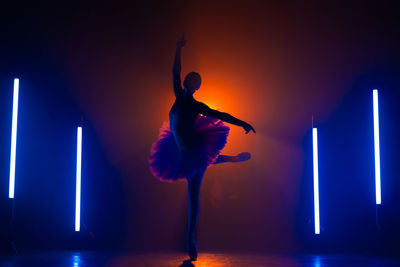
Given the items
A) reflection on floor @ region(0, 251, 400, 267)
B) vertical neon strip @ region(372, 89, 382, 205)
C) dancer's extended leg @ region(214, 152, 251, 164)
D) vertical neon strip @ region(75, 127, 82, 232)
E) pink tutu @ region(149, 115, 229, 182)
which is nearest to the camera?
reflection on floor @ region(0, 251, 400, 267)

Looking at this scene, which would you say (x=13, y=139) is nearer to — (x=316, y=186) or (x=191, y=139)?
(x=191, y=139)

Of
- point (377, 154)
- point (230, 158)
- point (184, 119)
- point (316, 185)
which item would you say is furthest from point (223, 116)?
point (377, 154)

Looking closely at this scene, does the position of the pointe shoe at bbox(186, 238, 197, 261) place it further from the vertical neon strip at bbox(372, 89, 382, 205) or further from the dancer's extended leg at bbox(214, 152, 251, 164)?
the vertical neon strip at bbox(372, 89, 382, 205)

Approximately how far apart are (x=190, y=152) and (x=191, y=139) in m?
0.13

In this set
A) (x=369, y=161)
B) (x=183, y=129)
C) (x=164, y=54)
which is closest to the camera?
(x=183, y=129)

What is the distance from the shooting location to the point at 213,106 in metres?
4.86

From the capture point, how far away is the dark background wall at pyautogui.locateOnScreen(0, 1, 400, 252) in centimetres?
462

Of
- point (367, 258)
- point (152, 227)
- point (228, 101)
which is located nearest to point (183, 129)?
point (228, 101)

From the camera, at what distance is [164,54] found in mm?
4898

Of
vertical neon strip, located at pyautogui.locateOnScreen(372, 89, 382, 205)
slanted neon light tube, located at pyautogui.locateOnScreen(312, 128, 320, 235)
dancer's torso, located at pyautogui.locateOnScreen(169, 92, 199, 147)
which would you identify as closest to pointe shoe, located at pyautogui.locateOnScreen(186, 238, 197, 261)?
dancer's torso, located at pyautogui.locateOnScreen(169, 92, 199, 147)

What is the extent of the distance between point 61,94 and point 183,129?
2037 mm

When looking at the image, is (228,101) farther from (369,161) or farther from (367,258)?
(367,258)

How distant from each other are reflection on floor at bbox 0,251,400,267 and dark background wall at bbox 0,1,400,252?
16.6 inches

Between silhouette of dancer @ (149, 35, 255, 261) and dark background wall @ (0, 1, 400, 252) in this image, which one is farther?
dark background wall @ (0, 1, 400, 252)
